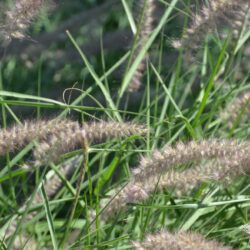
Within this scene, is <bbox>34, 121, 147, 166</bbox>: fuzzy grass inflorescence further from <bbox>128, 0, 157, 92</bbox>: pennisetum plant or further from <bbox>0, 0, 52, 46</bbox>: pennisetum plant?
<bbox>128, 0, 157, 92</bbox>: pennisetum plant

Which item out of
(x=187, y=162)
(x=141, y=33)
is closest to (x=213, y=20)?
(x=141, y=33)

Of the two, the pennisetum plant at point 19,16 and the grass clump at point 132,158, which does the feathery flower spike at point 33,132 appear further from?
the pennisetum plant at point 19,16

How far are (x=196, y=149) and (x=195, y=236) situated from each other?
186mm

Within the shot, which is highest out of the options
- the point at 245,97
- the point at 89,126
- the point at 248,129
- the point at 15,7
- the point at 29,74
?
the point at 15,7

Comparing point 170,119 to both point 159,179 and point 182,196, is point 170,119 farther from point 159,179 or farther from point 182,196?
point 159,179

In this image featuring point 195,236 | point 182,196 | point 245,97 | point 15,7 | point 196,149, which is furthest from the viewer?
point 245,97

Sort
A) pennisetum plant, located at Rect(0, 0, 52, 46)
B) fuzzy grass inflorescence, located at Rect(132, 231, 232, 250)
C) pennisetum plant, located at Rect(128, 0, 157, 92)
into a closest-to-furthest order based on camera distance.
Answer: fuzzy grass inflorescence, located at Rect(132, 231, 232, 250)
pennisetum plant, located at Rect(0, 0, 52, 46)
pennisetum plant, located at Rect(128, 0, 157, 92)

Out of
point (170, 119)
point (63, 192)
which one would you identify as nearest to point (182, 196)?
point (170, 119)

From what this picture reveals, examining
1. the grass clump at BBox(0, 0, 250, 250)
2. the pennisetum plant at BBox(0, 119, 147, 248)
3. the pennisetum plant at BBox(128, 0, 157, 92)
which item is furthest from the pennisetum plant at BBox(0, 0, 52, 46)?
the pennisetum plant at BBox(128, 0, 157, 92)

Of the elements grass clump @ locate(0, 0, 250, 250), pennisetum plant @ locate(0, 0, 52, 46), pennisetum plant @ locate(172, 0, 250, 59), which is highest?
pennisetum plant @ locate(0, 0, 52, 46)

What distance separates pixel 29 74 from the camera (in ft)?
11.4

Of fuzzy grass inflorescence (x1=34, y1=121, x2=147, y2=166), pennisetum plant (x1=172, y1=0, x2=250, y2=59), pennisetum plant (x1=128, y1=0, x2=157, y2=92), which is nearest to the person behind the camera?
fuzzy grass inflorescence (x1=34, y1=121, x2=147, y2=166)

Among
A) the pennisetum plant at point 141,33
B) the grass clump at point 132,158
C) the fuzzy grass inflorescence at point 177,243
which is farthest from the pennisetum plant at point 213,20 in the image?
the fuzzy grass inflorescence at point 177,243

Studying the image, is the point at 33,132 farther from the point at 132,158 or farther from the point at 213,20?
the point at 132,158
